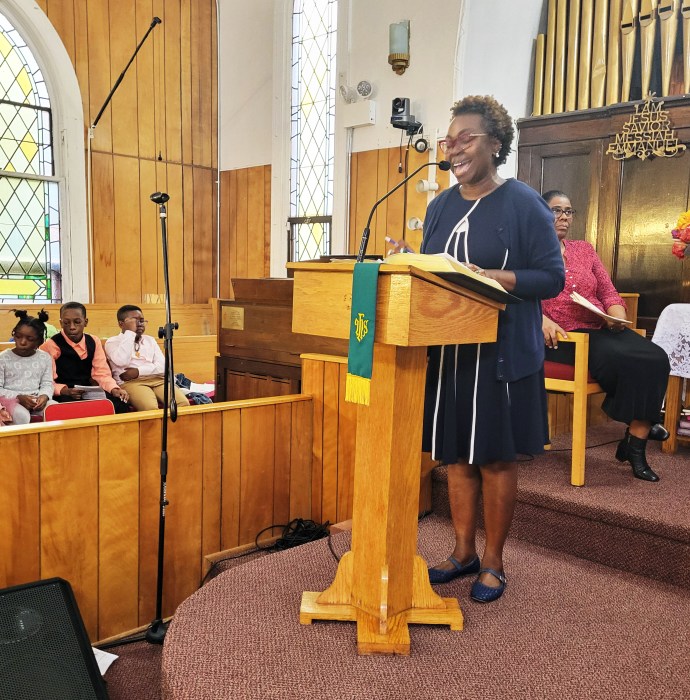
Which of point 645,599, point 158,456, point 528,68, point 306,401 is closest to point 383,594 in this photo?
point 645,599

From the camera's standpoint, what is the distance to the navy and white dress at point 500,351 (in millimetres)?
1642

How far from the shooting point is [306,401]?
289 centimetres

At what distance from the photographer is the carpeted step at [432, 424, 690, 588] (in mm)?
2076

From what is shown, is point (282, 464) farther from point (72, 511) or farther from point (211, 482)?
point (72, 511)

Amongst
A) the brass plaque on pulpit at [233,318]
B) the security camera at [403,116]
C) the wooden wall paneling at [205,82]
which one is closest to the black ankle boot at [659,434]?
the brass plaque on pulpit at [233,318]

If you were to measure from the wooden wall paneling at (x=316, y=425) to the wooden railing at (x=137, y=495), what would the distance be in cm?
4

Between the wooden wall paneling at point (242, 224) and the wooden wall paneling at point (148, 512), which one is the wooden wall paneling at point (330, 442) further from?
the wooden wall paneling at point (242, 224)

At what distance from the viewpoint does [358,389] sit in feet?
4.64

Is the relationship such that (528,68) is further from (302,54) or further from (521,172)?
(302,54)

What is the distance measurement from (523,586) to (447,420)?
0.61m

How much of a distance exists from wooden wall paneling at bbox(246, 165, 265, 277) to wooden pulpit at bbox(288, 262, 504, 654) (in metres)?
5.67

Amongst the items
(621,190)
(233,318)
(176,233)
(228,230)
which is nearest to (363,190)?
(621,190)

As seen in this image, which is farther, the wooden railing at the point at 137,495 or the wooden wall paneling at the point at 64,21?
the wooden wall paneling at the point at 64,21

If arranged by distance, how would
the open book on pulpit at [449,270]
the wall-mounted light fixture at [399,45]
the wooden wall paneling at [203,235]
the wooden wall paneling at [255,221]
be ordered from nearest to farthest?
the open book on pulpit at [449,270] → the wall-mounted light fixture at [399,45] → the wooden wall paneling at [255,221] → the wooden wall paneling at [203,235]
